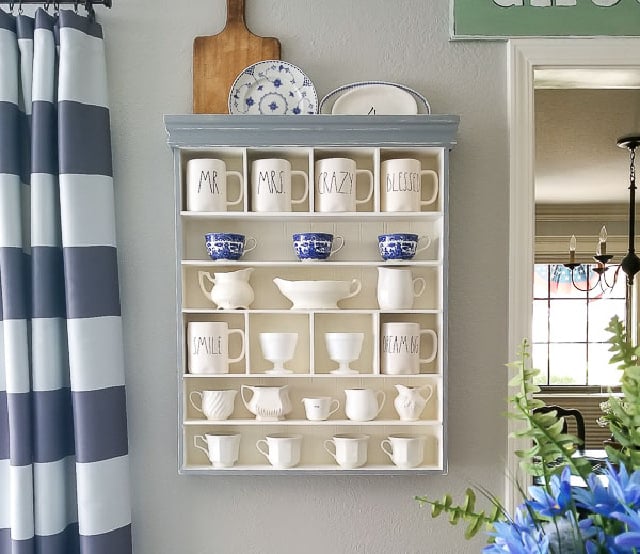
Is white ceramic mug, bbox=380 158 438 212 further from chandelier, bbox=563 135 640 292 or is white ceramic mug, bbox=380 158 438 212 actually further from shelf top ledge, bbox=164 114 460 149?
chandelier, bbox=563 135 640 292

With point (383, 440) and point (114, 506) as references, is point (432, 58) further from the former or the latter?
point (114, 506)

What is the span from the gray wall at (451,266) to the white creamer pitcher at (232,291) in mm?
173

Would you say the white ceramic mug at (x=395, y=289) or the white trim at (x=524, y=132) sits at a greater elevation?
the white trim at (x=524, y=132)

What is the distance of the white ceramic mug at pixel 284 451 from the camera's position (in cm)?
151

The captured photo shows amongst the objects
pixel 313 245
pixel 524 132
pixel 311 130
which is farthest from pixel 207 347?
pixel 524 132

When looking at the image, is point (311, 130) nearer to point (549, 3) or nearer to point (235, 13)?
point (235, 13)

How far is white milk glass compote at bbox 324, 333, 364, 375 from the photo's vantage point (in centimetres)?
149

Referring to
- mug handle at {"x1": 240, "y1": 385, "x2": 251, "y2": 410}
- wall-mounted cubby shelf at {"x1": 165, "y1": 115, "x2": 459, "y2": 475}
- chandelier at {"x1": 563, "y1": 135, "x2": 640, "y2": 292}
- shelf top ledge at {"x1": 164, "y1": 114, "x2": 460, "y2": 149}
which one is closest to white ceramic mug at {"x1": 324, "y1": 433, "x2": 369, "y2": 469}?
wall-mounted cubby shelf at {"x1": 165, "y1": 115, "x2": 459, "y2": 475}

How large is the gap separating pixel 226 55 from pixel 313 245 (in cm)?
54

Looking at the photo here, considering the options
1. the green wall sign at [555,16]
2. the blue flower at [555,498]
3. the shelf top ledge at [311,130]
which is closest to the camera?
the blue flower at [555,498]

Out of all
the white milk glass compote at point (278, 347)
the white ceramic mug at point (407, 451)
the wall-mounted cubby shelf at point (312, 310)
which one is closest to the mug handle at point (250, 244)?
the wall-mounted cubby shelf at point (312, 310)

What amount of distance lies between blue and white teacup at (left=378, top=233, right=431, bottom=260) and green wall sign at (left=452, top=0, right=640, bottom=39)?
0.57 metres

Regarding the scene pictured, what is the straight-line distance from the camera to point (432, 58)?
5.24 feet

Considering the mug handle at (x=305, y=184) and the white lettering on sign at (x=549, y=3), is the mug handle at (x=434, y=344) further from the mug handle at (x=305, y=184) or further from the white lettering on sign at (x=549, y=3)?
the white lettering on sign at (x=549, y=3)
